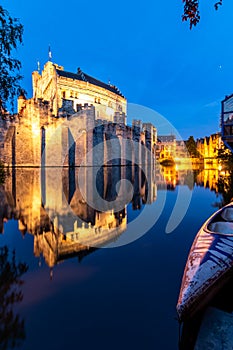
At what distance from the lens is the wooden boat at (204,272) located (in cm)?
271

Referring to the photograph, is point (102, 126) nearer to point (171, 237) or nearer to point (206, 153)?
point (171, 237)

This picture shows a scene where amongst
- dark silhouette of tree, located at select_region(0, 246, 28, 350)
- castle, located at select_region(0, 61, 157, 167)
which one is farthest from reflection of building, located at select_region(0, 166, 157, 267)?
castle, located at select_region(0, 61, 157, 167)

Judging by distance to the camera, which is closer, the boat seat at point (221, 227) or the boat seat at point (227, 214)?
the boat seat at point (221, 227)

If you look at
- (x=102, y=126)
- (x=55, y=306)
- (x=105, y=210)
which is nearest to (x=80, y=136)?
(x=102, y=126)

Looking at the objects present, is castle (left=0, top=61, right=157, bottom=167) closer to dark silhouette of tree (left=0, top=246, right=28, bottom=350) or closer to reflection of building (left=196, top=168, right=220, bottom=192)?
reflection of building (left=196, top=168, right=220, bottom=192)

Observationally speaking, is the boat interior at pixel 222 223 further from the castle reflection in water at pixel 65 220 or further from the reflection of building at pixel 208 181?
the reflection of building at pixel 208 181

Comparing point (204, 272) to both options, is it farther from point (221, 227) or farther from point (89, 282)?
point (89, 282)

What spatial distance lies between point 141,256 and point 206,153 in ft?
265

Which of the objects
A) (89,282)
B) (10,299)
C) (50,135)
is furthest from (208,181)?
(50,135)

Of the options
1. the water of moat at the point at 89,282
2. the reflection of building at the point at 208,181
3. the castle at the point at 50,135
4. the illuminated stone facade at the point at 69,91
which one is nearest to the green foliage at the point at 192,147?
the illuminated stone facade at the point at 69,91

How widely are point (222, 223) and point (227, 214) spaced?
1.18 meters

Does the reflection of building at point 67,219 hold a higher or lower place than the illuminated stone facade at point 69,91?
lower

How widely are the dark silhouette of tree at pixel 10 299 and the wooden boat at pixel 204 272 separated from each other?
2.05 m

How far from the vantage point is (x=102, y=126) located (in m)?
43.7
